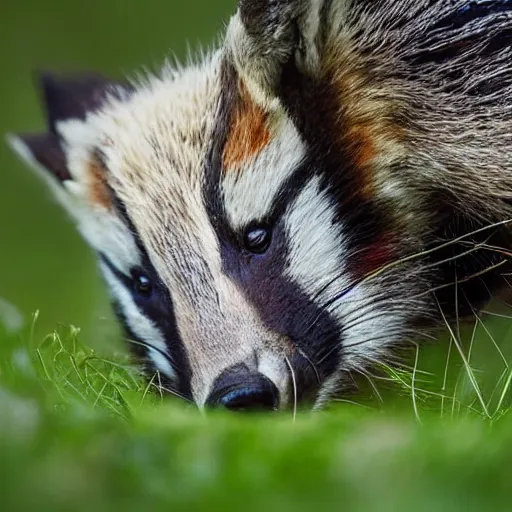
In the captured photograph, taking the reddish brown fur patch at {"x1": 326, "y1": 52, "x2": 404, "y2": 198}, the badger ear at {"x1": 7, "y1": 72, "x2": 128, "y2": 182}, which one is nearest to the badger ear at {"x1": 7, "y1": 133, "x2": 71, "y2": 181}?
the badger ear at {"x1": 7, "y1": 72, "x2": 128, "y2": 182}

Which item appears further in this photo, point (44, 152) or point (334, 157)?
point (44, 152)

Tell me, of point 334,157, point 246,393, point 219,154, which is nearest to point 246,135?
point 219,154

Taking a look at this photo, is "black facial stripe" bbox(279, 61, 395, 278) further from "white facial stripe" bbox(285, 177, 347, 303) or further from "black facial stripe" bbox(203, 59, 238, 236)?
"black facial stripe" bbox(203, 59, 238, 236)

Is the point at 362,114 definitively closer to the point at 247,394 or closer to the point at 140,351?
the point at 247,394

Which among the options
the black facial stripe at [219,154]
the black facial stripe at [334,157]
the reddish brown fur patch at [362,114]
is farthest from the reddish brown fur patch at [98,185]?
the reddish brown fur patch at [362,114]

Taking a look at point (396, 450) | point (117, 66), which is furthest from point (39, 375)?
point (117, 66)

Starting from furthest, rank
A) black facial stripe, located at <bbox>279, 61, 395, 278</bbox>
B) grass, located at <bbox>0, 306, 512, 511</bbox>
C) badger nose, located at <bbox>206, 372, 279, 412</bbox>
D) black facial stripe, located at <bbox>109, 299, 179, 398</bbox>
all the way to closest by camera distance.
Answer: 1. black facial stripe, located at <bbox>109, 299, 179, 398</bbox>
2. black facial stripe, located at <bbox>279, 61, 395, 278</bbox>
3. badger nose, located at <bbox>206, 372, 279, 412</bbox>
4. grass, located at <bbox>0, 306, 512, 511</bbox>

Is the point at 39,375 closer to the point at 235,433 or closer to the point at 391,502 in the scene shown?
the point at 235,433
